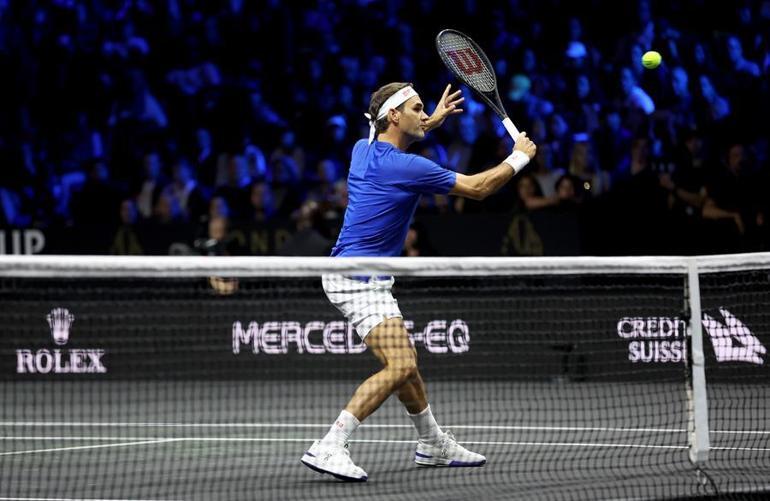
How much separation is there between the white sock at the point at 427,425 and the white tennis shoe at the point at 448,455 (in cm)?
4

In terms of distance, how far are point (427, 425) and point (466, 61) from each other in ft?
7.20

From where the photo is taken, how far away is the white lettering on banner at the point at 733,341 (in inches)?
364

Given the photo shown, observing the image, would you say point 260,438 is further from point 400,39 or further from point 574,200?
point 400,39

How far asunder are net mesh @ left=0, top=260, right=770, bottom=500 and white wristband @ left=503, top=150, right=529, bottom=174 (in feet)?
2.38

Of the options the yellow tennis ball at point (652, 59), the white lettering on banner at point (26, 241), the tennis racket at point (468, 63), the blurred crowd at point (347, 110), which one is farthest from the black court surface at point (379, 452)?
the white lettering on banner at point (26, 241)

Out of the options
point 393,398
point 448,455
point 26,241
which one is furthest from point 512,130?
point 26,241

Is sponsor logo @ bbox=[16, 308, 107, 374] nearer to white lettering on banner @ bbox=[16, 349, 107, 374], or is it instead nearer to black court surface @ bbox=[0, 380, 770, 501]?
white lettering on banner @ bbox=[16, 349, 107, 374]

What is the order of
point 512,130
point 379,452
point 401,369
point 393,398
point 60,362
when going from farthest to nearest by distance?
point 60,362
point 393,398
point 379,452
point 512,130
point 401,369

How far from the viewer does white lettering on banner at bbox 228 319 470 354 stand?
11.7m

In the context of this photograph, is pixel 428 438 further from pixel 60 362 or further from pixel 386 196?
pixel 60 362

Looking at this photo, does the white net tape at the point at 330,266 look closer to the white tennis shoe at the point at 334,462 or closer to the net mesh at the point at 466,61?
the white tennis shoe at the point at 334,462

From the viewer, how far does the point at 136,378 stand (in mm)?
12180

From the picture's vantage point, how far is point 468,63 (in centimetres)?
792

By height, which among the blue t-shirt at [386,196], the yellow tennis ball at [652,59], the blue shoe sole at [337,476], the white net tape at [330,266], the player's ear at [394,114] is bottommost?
the blue shoe sole at [337,476]
